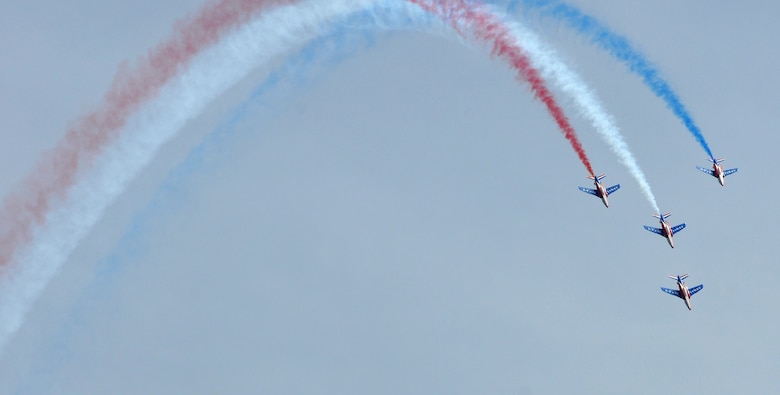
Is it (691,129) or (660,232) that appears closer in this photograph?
(691,129)

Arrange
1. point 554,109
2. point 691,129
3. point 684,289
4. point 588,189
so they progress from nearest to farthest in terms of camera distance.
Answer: point 554,109 < point 691,129 < point 588,189 < point 684,289

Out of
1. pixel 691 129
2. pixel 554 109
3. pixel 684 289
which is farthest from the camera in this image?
pixel 684 289

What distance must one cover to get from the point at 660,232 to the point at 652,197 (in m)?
11.7

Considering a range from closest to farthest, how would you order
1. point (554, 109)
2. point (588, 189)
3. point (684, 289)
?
point (554, 109) < point (588, 189) < point (684, 289)

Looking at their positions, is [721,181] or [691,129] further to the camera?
[721,181]

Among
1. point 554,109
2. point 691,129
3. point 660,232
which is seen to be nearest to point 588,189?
point 660,232

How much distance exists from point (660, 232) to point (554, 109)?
63.7ft

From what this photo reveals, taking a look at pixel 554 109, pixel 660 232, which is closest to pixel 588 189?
pixel 660 232

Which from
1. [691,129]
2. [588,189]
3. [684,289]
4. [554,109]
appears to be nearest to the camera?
[554,109]

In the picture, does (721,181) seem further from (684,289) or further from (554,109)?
(554,109)

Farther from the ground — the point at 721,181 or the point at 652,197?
the point at 721,181

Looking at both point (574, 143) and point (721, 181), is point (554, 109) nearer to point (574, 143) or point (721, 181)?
point (574, 143)

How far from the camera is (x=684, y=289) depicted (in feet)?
245

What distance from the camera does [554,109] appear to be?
5356cm
